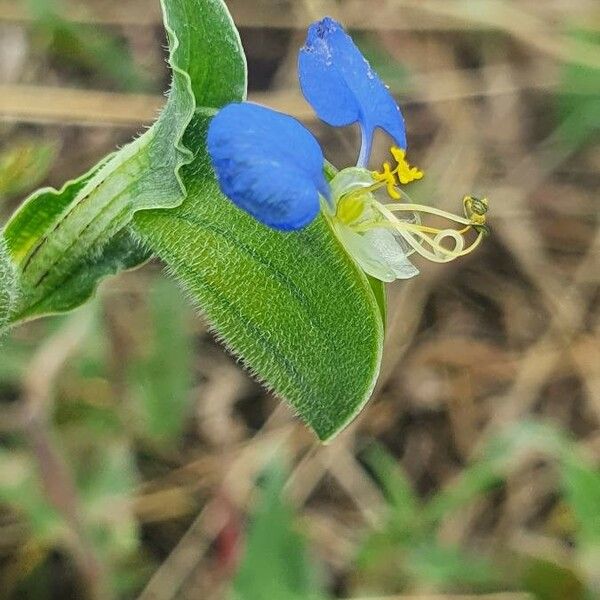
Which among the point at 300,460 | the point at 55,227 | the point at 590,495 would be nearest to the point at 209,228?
the point at 55,227

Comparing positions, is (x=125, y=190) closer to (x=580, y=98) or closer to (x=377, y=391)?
(x=377, y=391)

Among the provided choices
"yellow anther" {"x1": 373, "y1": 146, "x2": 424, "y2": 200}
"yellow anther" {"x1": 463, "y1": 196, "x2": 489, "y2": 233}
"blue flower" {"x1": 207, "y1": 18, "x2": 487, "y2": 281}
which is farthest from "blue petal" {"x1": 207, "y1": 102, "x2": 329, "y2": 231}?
"yellow anther" {"x1": 463, "y1": 196, "x2": 489, "y2": 233}

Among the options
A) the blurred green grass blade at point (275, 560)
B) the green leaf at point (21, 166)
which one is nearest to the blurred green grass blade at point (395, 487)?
the blurred green grass blade at point (275, 560)

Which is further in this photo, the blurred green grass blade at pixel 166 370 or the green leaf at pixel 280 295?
the blurred green grass blade at pixel 166 370

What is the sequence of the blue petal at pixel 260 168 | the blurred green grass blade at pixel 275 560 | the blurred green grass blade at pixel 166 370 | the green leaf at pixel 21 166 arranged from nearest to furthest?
1. the blue petal at pixel 260 168
2. the green leaf at pixel 21 166
3. the blurred green grass blade at pixel 275 560
4. the blurred green grass blade at pixel 166 370

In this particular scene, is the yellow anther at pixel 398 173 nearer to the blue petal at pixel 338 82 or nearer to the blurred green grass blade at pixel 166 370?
the blue petal at pixel 338 82

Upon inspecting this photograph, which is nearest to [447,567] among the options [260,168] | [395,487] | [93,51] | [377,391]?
[395,487]
